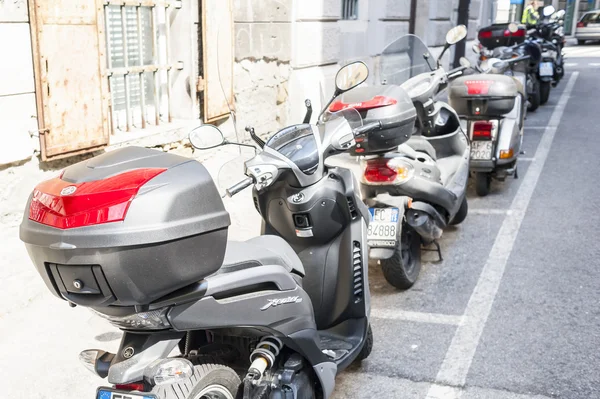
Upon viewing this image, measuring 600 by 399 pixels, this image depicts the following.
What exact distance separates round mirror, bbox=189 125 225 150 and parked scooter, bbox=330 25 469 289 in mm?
1348

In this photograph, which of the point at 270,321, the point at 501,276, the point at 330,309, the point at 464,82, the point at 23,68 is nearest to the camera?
the point at 270,321

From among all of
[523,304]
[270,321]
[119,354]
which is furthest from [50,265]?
[523,304]

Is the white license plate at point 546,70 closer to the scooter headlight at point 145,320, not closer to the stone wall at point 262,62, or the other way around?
the stone wall at point 262,62

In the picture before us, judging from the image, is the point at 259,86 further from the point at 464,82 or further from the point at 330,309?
the point at 330,309

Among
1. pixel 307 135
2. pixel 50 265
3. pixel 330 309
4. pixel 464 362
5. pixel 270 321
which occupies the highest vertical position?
pixel 307 135

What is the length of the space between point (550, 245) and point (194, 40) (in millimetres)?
3016

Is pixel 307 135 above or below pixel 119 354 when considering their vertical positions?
above

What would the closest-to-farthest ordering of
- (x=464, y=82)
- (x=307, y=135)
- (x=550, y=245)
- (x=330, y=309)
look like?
(x=307, y=135) < (x=330, y=309) < (x=550, y=245) < (x=464, y=82)

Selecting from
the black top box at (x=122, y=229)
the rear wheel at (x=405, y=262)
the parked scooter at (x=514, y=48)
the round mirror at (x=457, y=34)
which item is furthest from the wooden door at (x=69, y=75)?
the parked scooter at (x=514, y=48)

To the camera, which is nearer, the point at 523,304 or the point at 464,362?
the point at 464,362

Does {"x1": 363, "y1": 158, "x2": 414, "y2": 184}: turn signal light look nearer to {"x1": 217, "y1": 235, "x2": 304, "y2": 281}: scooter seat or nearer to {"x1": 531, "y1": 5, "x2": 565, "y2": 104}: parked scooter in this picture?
{"x1": 217, "y1": 235, "x2": 304, "y2": 281}: scooter seat

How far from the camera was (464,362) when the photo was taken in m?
3.44

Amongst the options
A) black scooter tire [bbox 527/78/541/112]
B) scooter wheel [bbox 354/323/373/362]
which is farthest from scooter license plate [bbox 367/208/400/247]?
black scooter tire [bbox 527/78/541/112]

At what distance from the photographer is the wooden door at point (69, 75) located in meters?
3.86
